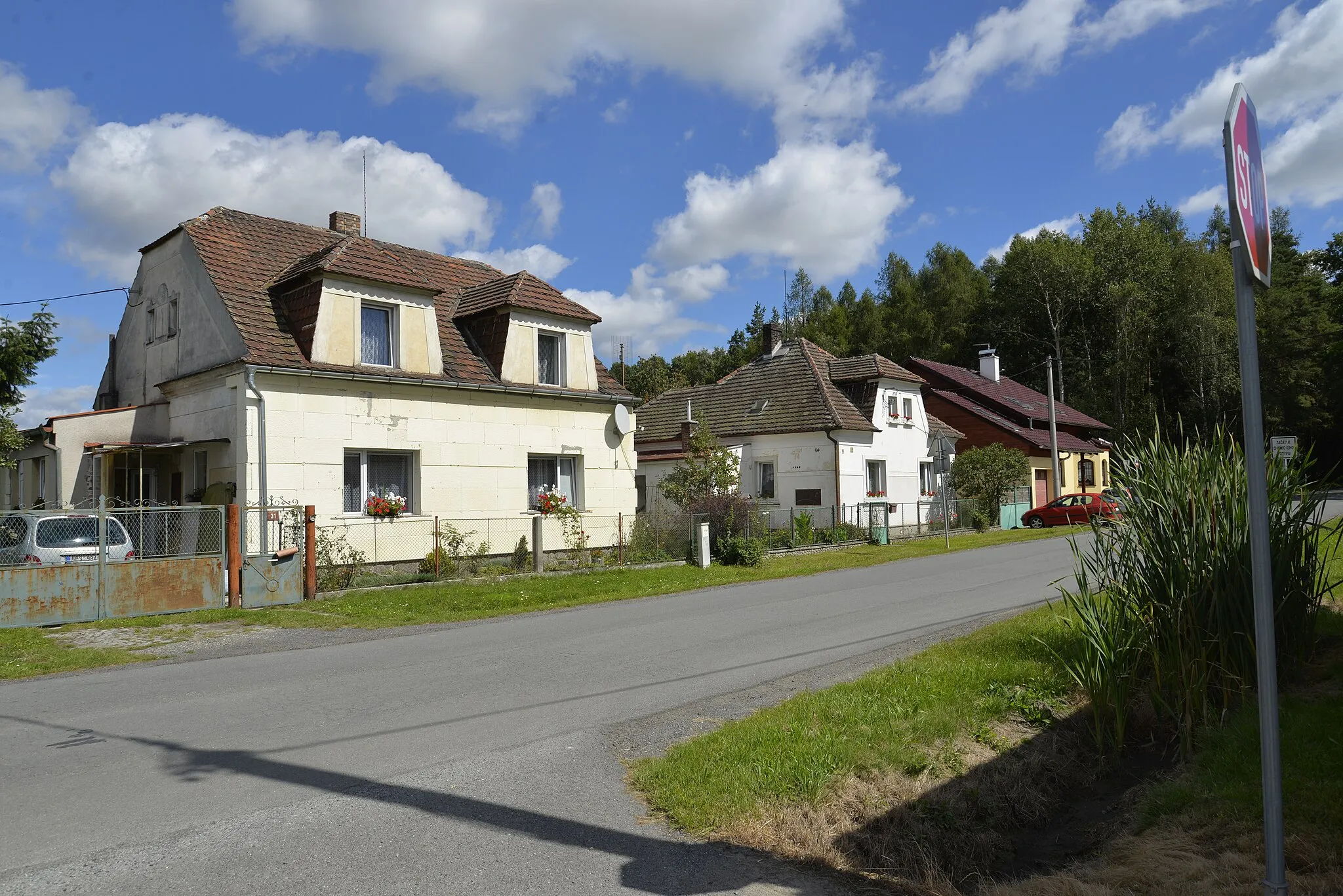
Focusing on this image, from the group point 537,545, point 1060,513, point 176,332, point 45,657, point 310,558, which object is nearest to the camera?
point 45,657

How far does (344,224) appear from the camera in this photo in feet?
78.3

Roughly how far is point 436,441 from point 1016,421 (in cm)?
3678

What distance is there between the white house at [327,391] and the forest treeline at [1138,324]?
32.0 m

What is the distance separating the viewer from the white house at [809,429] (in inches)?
1230

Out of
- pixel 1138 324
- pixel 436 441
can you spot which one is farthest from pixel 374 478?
pixel 1138 324

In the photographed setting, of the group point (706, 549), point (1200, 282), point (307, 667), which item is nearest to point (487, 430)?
point (706, 549)

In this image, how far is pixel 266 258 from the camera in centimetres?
2041

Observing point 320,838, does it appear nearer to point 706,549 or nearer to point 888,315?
point 706,549

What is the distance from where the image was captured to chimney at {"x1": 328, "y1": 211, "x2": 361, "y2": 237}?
23781 mm

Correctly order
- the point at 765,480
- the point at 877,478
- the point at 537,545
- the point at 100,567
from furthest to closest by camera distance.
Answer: the point at 877,478
the point at 765,480
the point at 537,545
the point at 100,567

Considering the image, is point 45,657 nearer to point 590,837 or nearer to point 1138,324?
point 590,837

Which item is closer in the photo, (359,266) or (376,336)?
(359,266)

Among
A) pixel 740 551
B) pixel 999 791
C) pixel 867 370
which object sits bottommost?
pixel 999 791

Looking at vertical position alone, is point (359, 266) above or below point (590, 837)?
above
